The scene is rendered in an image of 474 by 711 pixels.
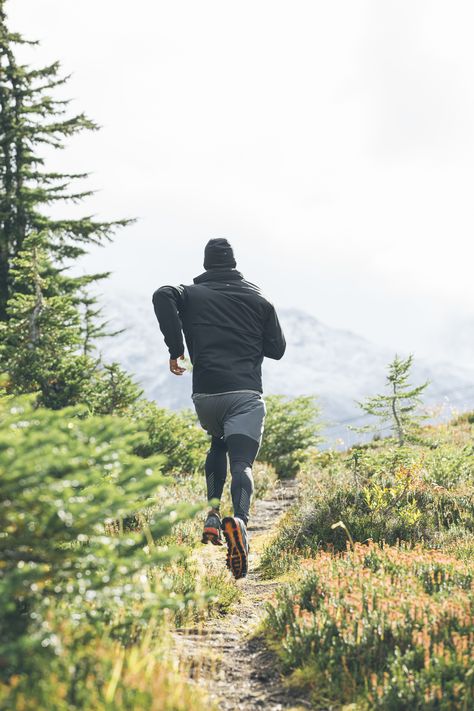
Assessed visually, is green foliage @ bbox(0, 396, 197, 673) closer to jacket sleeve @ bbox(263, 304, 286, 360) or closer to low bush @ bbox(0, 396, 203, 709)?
low bush @ bbox(0, 396, 203, 709)

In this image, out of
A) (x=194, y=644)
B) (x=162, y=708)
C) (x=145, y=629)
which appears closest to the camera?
(x=162, y=708)

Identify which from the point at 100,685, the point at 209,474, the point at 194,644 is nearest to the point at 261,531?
the point at 209,474

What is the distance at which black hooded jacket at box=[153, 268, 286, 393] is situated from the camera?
17.3ft

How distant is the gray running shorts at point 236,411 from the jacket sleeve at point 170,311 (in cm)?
54

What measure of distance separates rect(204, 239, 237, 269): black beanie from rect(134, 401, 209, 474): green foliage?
659 centimetres

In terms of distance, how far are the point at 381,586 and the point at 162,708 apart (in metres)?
2.00

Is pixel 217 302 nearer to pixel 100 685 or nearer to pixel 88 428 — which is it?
pixel 88 428

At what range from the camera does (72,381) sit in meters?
10.5

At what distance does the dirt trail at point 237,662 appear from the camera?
10.5ft

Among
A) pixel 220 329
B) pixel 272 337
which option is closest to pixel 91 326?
pixel 272 337

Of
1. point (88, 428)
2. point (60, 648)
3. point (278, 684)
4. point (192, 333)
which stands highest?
point (192, 333)

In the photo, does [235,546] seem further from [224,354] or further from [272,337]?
[272,337]

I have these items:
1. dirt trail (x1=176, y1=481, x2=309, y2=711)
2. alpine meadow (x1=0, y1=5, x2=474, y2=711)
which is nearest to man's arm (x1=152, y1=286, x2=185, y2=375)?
alpine meadow (x1=0, y1=5, x2=474, y2=711)

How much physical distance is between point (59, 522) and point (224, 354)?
2908 millimetres
